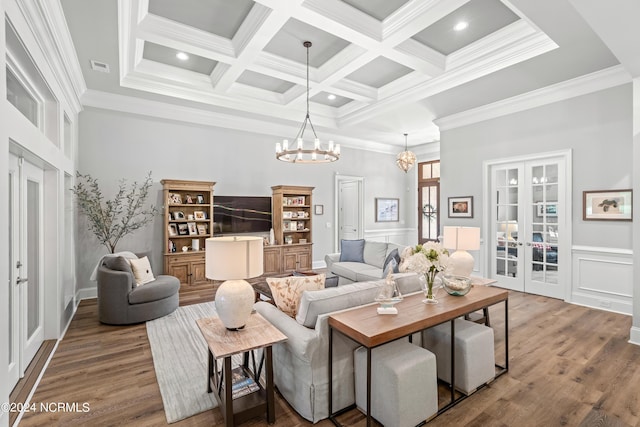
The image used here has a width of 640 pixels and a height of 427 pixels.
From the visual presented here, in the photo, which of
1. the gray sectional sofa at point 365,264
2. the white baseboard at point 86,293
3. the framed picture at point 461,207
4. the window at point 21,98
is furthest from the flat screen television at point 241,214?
the framed picture at point 461,207

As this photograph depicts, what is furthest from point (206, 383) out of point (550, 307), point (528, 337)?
point (550, 307)

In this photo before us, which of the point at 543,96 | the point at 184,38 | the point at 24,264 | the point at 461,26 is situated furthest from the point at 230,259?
the point at 543,96

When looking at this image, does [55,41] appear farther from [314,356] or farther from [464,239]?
[464,239]

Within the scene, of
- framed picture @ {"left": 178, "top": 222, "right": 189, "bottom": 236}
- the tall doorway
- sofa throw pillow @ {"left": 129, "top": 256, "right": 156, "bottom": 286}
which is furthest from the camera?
the tall doorway

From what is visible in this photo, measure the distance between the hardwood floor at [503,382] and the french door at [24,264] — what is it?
27cm

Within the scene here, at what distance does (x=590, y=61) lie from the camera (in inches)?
157

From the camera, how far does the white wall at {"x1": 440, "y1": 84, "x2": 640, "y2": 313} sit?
4.23 m

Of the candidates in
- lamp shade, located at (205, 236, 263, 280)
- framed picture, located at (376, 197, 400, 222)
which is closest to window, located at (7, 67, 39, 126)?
lamp shade, located at (205, 236, 263, 280)

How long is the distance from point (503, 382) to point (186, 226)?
523cm

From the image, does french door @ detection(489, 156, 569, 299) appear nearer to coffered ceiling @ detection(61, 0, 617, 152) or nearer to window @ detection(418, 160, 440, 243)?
coffered ceiling @ detection(61, 0, 617, 152)

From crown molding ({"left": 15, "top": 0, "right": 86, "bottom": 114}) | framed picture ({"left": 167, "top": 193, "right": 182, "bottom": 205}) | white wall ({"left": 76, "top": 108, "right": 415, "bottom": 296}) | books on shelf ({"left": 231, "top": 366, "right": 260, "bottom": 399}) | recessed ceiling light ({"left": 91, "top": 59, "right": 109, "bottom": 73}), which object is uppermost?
recessed ceiling light ({"left": 91, "top": 59, "right": 109, "bottom": 73})

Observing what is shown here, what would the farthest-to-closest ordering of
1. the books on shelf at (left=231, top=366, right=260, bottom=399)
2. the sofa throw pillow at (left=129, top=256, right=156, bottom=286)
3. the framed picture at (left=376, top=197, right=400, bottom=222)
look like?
1. the framed picture at (left=376, top=197, right=400, bottom=222)
2. the sofa throw pillow at (left=129, top=256, right=156, bottom=286)
3. the books on shelf at (left=231, top=366, right=260, bottom=399)

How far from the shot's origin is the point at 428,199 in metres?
9.09

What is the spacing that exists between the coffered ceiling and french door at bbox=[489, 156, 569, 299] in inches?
53.0
